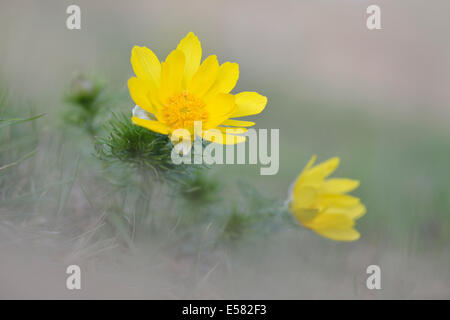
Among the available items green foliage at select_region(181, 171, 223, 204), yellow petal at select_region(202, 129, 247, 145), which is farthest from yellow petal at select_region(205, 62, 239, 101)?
green foliage at select_region(181, 171, 223, 204)

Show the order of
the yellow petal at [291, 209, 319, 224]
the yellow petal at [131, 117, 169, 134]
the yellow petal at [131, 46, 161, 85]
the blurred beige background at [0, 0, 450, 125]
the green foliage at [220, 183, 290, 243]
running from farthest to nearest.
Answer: the blurred beige background at [0, 0, 450, 125]
the green foliage at [220, 183, 290, 243]
the yellow petal at [291, 209, 319, 224]
the yellow petal at [131, 46, 161, 85]
the yellow petal at [131, 117, 169, 134]

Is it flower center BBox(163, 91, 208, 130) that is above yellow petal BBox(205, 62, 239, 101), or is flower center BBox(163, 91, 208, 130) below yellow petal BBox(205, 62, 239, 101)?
below

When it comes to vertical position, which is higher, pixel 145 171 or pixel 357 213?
pixel 145 171

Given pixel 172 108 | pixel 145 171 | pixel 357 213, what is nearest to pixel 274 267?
pixel 357 213

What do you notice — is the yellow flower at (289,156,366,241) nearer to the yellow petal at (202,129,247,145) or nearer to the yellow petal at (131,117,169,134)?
the yellow petal at (202,129,247,145)

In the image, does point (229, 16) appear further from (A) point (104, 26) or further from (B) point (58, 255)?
(B) point (58, 255)

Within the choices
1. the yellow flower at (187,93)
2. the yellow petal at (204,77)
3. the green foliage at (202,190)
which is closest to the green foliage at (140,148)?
the yellow flower at (187,93)

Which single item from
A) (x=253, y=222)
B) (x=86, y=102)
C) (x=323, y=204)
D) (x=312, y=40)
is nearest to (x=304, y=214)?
(x=323, y=204)

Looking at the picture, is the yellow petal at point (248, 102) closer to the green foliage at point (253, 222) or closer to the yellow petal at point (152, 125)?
the yellow petal at point (152, 125)
